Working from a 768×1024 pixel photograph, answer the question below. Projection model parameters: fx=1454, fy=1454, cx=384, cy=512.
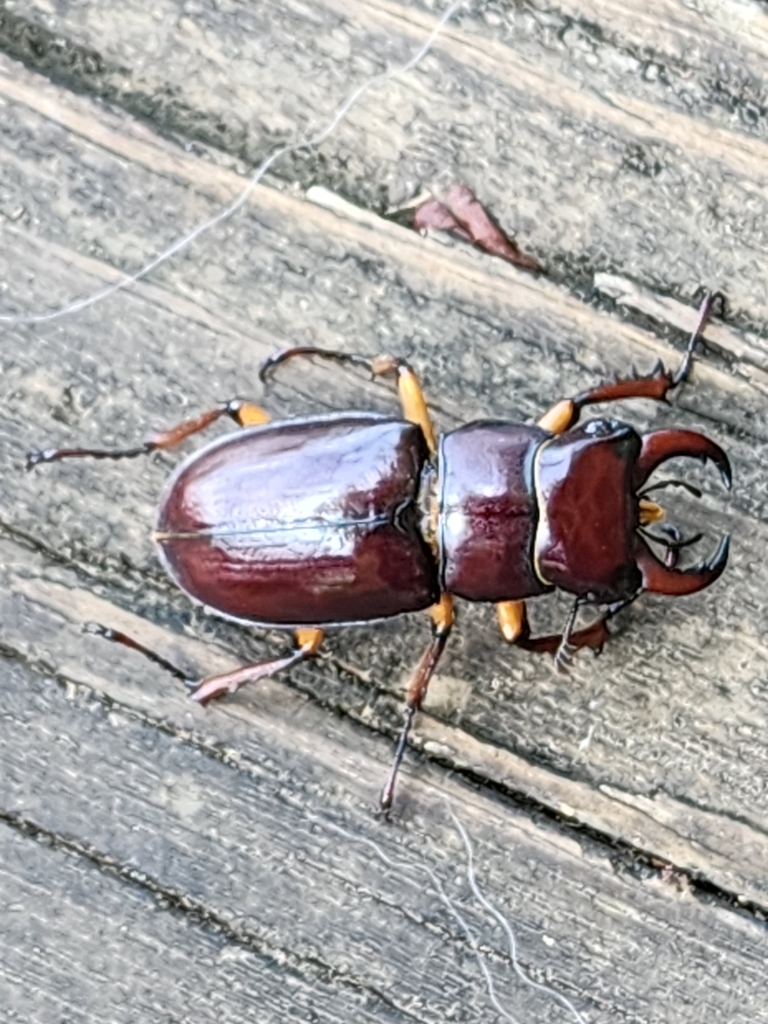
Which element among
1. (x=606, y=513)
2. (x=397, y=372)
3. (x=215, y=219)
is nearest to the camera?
(x=606, y=513)

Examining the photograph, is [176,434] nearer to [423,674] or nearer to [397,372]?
[397,372]

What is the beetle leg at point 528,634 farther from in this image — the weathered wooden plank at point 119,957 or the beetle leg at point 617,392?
the weathered wooden plank at point 119,957

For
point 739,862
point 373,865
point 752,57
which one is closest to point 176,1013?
point 373,865

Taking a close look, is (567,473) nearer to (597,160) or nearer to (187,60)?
(597,160)

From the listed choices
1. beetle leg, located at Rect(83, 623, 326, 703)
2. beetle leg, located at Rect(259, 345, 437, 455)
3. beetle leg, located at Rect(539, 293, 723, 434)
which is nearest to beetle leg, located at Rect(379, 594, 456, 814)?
beetle leg, located at Rect(83, 623, 326, 703)

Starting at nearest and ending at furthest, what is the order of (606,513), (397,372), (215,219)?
(606,513) → (397,372) → (215,219)

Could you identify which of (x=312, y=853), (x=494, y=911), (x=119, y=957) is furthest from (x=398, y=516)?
(x=119, y=957)
